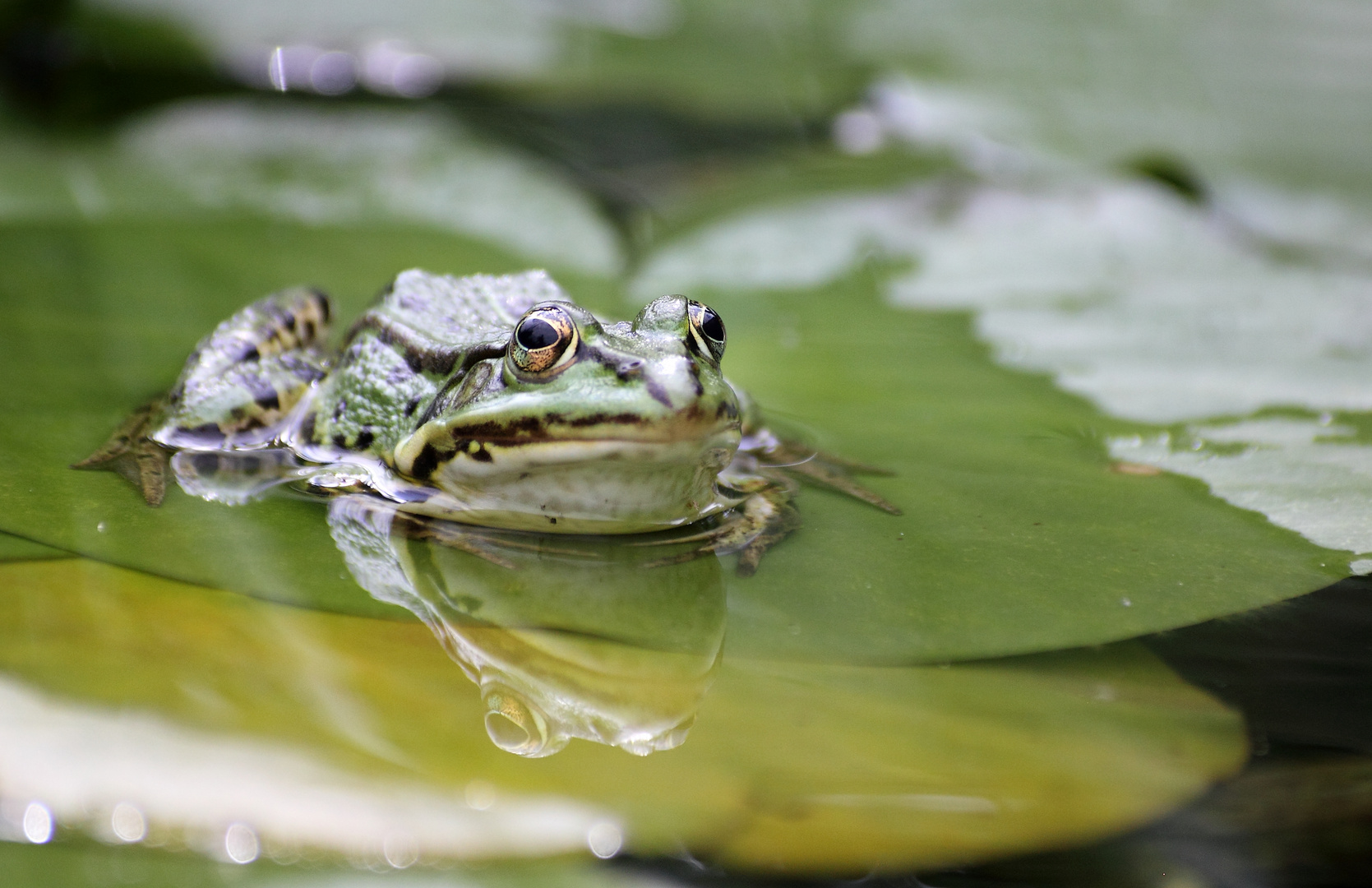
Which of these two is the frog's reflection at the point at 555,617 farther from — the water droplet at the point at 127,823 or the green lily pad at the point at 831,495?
the water droplet at the point at 127,823

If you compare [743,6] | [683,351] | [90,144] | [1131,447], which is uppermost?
[743,6]

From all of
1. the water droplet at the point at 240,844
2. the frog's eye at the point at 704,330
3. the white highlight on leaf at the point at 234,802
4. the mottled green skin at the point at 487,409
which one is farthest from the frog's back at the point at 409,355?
the water droplet at the point at 240,844

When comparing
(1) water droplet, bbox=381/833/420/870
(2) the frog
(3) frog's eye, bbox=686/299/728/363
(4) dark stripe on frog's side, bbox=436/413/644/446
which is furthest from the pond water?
(3) frog's eye, bbox=686/299/728/363

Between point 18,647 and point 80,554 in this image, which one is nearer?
point 18,647

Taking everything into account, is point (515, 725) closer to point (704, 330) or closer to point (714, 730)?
point (714, 730)

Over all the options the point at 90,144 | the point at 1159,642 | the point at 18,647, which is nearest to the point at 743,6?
the point at 90,144

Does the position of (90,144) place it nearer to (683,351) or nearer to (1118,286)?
(683,351)
